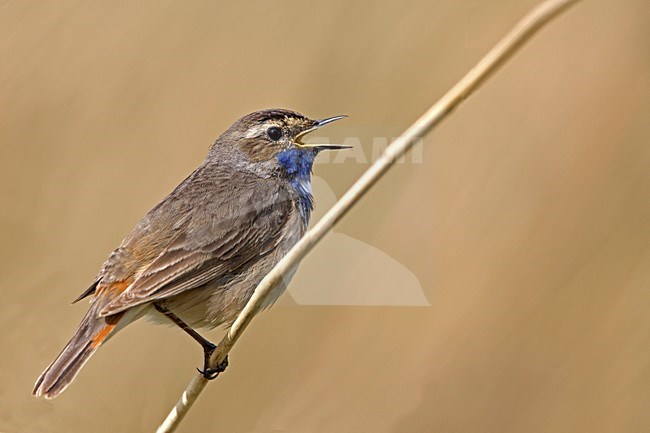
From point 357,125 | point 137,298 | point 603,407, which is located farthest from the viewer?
point 603,407

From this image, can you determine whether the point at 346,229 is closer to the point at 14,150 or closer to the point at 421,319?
the point at 421,319

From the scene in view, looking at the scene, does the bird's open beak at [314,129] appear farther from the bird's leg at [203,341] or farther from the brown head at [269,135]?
the bird's leg at [203,341]

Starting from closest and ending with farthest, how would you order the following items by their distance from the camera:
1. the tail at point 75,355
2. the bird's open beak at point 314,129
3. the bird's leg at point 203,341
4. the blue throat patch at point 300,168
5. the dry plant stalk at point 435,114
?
the dry plant stalk at point 435,114
the tail at point 75,355
the bird's leg at point 203,341
the bird's open beak at point 314,129
the blue throat patch at point 300,168

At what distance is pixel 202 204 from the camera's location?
147 inches

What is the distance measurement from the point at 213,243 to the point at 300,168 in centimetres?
56

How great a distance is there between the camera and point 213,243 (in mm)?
3658

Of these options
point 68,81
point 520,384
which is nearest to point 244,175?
point 68,81

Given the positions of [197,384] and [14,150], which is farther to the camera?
[14,150]

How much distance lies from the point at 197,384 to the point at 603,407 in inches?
112

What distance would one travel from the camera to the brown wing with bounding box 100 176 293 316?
345 cm

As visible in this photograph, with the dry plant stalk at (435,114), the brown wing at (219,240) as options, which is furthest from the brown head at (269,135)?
the dry plant stalk at (435,114)

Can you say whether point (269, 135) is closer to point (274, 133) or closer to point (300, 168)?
point (274, 133)

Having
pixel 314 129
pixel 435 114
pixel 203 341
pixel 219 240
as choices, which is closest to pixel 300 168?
pixel 314 129

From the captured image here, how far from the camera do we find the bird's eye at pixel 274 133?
13.0 feet
